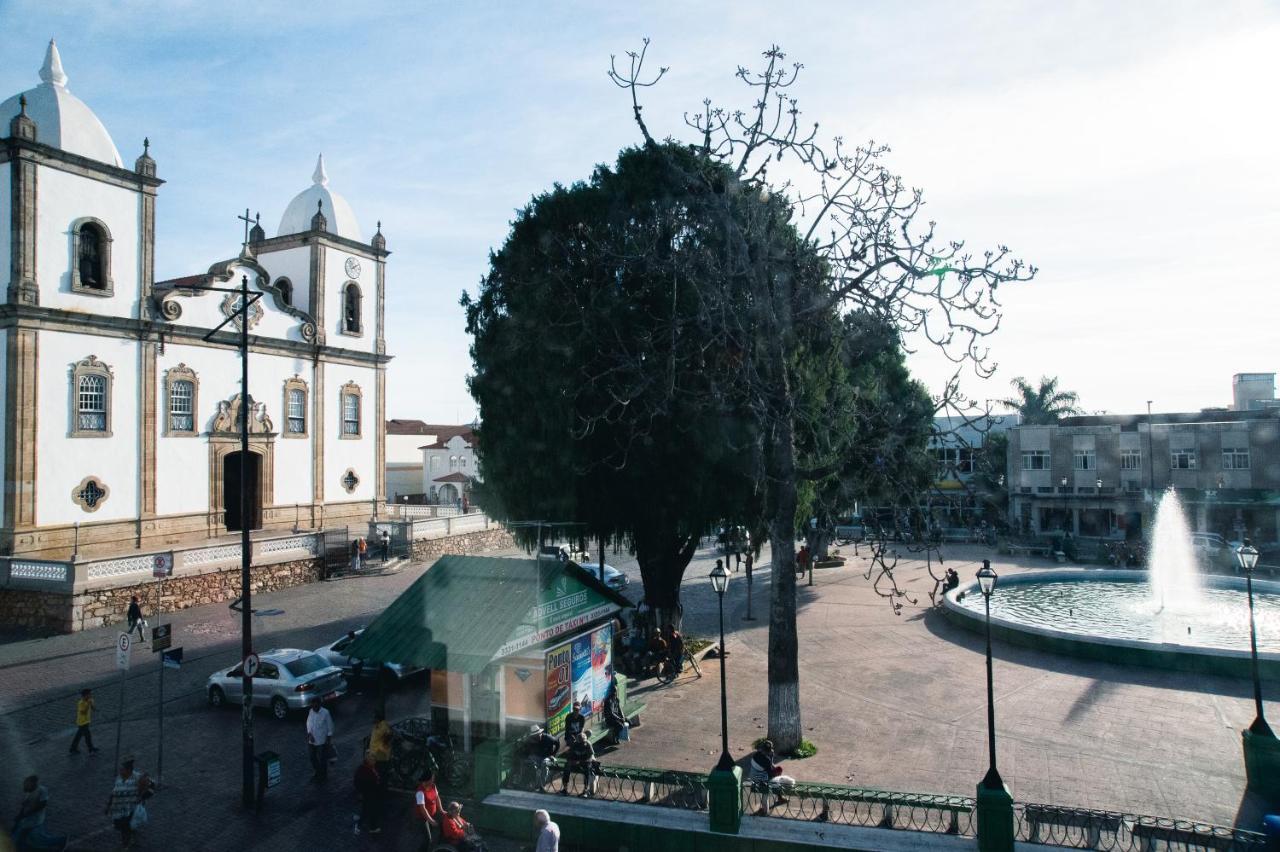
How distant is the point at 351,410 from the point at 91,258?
536 inches

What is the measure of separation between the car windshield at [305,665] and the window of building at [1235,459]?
48.8 metres

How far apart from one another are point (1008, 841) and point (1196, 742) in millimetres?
7009

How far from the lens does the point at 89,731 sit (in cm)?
1414

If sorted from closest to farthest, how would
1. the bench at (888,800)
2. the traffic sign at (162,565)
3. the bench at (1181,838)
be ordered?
the bench at (1181,838) → the bench at (888,800) → the traffic sign at (162,565)

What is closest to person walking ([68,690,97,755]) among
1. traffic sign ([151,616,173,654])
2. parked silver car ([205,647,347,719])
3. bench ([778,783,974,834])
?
traffic sign ([151,616,173,654])

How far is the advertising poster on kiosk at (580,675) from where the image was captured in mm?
13039

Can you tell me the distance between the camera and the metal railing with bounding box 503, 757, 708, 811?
34.9 feet

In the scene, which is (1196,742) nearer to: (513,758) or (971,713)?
(971,713)

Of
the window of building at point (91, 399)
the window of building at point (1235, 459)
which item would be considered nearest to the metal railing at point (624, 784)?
the window of building at point (91, 399)

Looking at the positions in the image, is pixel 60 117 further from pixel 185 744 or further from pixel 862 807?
pixel 862 807

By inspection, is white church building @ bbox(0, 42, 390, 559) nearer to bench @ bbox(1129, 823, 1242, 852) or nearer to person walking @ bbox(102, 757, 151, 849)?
person walking @ bbox(102, 757, 151, 849)

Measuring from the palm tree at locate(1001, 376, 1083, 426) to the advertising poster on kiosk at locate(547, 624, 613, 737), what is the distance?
1918 inches

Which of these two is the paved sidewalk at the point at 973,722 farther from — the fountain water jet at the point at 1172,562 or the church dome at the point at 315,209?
the church dome at the point at 315,209

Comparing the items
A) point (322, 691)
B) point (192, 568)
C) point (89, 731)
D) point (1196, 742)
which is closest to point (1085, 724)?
point (1196, 742)
